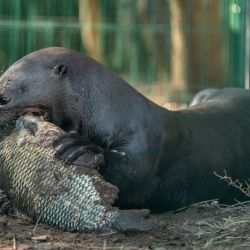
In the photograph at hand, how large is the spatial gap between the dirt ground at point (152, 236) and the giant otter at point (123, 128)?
30 centimetres

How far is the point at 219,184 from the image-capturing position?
572 centimetres

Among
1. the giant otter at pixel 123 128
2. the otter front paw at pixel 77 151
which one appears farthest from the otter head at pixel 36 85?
the otter front paw at pixel 77 151

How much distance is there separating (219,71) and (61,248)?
5715mm

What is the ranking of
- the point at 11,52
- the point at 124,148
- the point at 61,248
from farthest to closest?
1. the point at 11,52
2. the point at 124,148
3. the point at 61,248

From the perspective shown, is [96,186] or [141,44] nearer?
[96,186]

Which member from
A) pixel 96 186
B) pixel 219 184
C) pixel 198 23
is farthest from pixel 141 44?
pixel 96 186

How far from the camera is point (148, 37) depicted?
980 centimetres

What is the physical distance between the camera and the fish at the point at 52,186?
14.5ft

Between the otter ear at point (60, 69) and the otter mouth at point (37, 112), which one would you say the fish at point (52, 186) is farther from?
the otter ear at point (60, 69)

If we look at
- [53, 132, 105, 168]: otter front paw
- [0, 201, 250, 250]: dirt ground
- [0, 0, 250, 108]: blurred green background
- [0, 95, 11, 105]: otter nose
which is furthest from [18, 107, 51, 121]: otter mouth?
[0, 0, 250, 108]: blurred green background

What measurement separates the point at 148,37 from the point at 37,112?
185 inches

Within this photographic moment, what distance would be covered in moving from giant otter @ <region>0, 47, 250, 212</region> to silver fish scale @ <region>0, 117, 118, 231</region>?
0.26 m

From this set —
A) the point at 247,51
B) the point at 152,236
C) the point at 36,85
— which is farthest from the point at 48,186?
the point at 247,51

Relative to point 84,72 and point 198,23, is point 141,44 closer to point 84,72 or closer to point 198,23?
point 198,23
